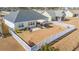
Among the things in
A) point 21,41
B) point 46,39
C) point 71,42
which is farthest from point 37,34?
point 71,42

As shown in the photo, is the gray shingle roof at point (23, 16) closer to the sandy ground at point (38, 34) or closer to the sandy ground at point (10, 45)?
the sandy ground at point (38, 34)

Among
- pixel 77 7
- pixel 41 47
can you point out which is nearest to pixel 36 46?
pixel 41 47

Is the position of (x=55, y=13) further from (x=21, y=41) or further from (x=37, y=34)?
(x=21, y=41)

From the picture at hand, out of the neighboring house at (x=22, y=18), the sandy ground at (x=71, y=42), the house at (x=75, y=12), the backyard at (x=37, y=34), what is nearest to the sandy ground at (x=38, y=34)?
the backyard at (x=37, y=34)

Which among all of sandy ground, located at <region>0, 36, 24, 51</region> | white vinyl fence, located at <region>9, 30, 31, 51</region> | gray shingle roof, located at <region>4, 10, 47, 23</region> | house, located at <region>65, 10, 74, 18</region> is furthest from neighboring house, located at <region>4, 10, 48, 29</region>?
house, located at <region>65, 10, 74, 18</region>

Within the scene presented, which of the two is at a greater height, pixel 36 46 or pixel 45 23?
pixel 45 23
